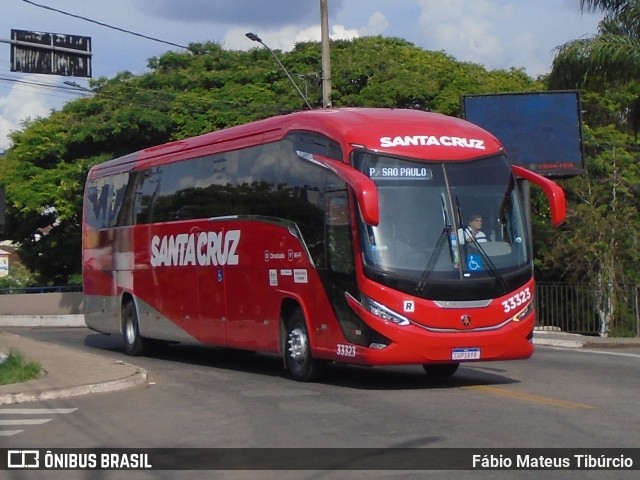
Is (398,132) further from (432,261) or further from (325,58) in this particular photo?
(325,58)

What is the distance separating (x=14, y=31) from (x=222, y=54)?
87.4 ft

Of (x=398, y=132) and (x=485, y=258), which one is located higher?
(x=398, y=132)

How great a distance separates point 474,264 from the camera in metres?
14.1

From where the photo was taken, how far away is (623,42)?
2977 centimetres

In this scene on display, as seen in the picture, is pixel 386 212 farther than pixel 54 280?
No

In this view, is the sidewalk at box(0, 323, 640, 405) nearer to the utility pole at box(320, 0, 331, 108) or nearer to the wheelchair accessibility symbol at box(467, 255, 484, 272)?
the wheelchair accessibility symbol at box(467, 255, 484, 272)

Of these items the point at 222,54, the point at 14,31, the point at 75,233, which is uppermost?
the point at 222,54

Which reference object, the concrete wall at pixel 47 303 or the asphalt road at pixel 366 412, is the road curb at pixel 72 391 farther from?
Answer: the concrete wall at pixel 47 303

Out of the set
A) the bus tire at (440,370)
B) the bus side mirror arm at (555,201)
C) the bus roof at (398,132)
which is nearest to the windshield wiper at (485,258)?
the bus roof at (398,132)

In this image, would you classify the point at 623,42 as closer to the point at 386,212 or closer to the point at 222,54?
the point at 386,212

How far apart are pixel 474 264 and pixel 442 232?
58cm

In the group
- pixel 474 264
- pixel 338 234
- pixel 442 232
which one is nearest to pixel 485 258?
pixel 474 264

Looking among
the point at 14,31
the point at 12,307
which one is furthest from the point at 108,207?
the point at 12,307

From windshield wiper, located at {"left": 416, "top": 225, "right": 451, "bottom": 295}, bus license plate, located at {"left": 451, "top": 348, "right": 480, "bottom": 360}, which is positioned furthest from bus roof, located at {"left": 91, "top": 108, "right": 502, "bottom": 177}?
bus license plate, located at {"left": 451, "top": 348, "right": 480, "bottom": 360}
